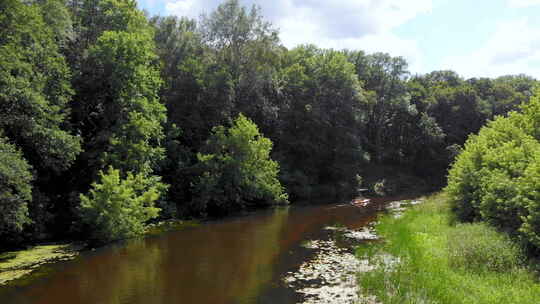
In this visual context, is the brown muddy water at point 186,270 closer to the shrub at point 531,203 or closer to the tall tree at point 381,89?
the shrub at point 531,203

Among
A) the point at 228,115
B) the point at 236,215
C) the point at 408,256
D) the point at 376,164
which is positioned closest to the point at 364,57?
the point at 376,164

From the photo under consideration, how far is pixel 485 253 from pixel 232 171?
2412 cm

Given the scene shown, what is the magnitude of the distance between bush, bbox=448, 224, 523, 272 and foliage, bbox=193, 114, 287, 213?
850 inches

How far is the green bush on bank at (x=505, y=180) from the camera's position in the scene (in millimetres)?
17281

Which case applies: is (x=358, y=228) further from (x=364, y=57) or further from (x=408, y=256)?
(x=364, y=57)

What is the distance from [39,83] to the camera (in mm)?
24359

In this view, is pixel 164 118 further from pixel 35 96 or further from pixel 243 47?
pixel 243 47

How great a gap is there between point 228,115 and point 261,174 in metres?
8.69

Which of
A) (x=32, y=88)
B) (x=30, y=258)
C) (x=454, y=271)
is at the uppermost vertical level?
(x=32, y=88)

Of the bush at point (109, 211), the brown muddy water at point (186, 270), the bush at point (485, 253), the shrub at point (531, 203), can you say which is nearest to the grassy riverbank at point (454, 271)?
the bush at point (485, 253)

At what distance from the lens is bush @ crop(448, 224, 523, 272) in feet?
53.8

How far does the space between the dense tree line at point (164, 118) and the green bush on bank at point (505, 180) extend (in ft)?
61.3

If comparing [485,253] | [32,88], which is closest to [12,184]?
[32,88]

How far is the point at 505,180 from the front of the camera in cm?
2050
